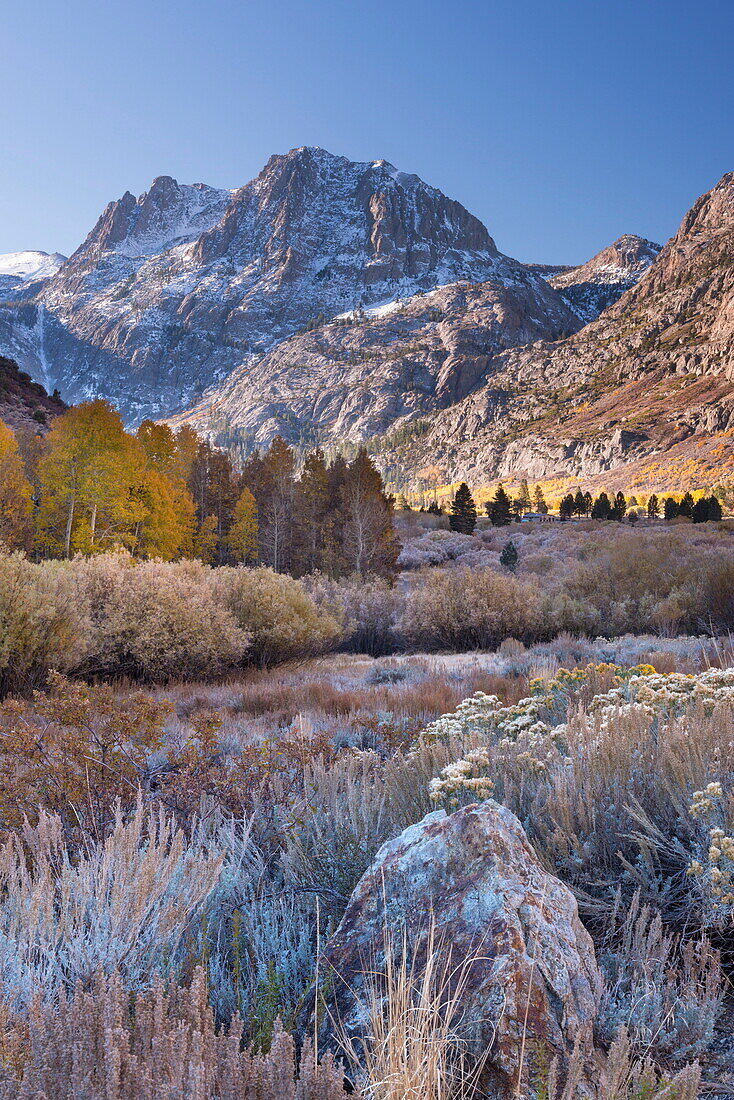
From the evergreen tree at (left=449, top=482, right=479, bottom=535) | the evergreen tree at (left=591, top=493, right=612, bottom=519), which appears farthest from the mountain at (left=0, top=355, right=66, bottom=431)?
the evergreen tree at (left=591, top=493, right=612, bottom=519)

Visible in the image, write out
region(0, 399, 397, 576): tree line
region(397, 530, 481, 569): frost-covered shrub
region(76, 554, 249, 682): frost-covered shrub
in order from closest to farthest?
region(76, 554, 249, 682): frost-covered shrub < region(0, 399, 397, 576): tree line < region(397, 530, 481, 569): frost-covered shrub

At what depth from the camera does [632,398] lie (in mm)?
136875

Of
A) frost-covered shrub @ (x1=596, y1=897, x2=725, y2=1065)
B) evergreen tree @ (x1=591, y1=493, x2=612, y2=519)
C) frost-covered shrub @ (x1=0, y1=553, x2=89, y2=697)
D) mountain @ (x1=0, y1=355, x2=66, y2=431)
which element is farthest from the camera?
evergreen tree @ (x1=591, y1=493, x2=612, y2=519)

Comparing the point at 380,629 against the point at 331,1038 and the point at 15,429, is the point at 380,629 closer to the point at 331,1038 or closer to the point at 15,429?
the point at 331,1038

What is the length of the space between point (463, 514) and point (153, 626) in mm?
42510

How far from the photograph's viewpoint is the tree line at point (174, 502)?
21.2 m

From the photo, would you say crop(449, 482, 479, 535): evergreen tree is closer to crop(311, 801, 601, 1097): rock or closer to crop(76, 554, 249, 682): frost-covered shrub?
crop(76, 554, 249, 682): frost-covered shrub

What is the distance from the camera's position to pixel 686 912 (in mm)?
2123

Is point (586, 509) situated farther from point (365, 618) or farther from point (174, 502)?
point (365, 618)

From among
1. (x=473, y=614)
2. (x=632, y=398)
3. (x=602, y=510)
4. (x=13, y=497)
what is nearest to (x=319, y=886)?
(x=473, y=614)

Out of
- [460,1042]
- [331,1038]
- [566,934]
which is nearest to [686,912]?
[566,934]

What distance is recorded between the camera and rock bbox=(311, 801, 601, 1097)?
4.75ft

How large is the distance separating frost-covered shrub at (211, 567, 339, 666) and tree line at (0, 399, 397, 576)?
604cm

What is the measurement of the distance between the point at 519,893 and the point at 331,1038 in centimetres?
62
